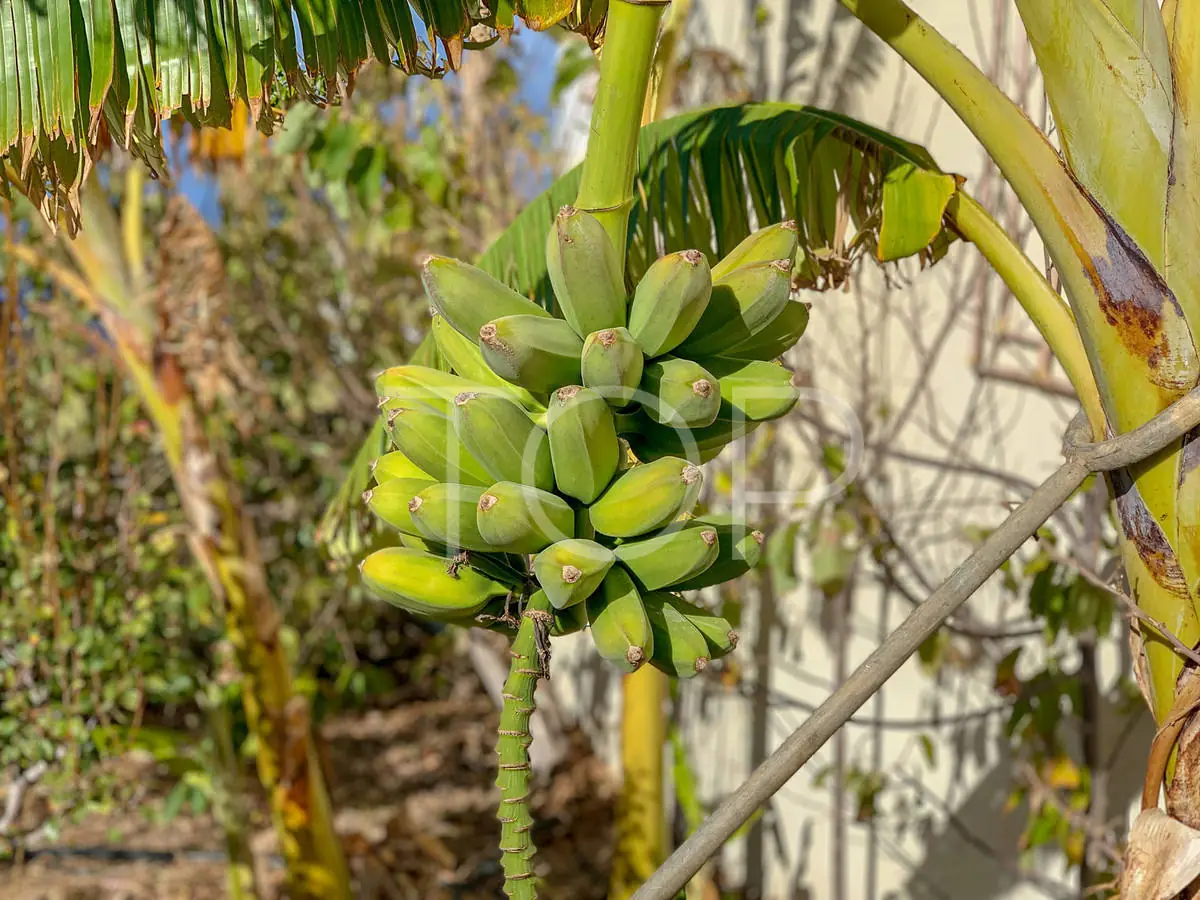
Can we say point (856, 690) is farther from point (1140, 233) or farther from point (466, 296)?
point (1140, 233)

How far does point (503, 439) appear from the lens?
3.00 feet

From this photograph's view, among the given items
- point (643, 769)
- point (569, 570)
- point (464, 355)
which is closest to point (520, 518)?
point (569, 570)

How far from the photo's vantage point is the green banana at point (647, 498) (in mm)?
890

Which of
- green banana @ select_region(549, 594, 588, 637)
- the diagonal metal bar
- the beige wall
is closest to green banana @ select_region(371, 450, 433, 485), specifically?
green banana @ select_region(549, 594, 588, 637)

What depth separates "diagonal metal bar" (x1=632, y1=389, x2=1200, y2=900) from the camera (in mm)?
864

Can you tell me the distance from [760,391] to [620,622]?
0.92 ft

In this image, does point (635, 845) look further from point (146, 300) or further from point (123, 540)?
point (146, 300)

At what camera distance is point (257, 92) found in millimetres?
1278

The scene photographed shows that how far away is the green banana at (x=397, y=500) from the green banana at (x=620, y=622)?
197mm

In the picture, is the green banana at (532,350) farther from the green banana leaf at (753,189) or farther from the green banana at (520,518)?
the green banana leaf at (753,189)

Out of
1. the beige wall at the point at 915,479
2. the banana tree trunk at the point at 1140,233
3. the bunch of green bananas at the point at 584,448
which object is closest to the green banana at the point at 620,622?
the bunch of green bananas at the point at 584,448

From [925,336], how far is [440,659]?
16.0 feet

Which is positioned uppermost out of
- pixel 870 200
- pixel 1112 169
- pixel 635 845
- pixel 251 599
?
pixel 870 200

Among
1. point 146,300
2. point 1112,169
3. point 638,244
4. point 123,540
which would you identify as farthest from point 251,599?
point 1112,169
